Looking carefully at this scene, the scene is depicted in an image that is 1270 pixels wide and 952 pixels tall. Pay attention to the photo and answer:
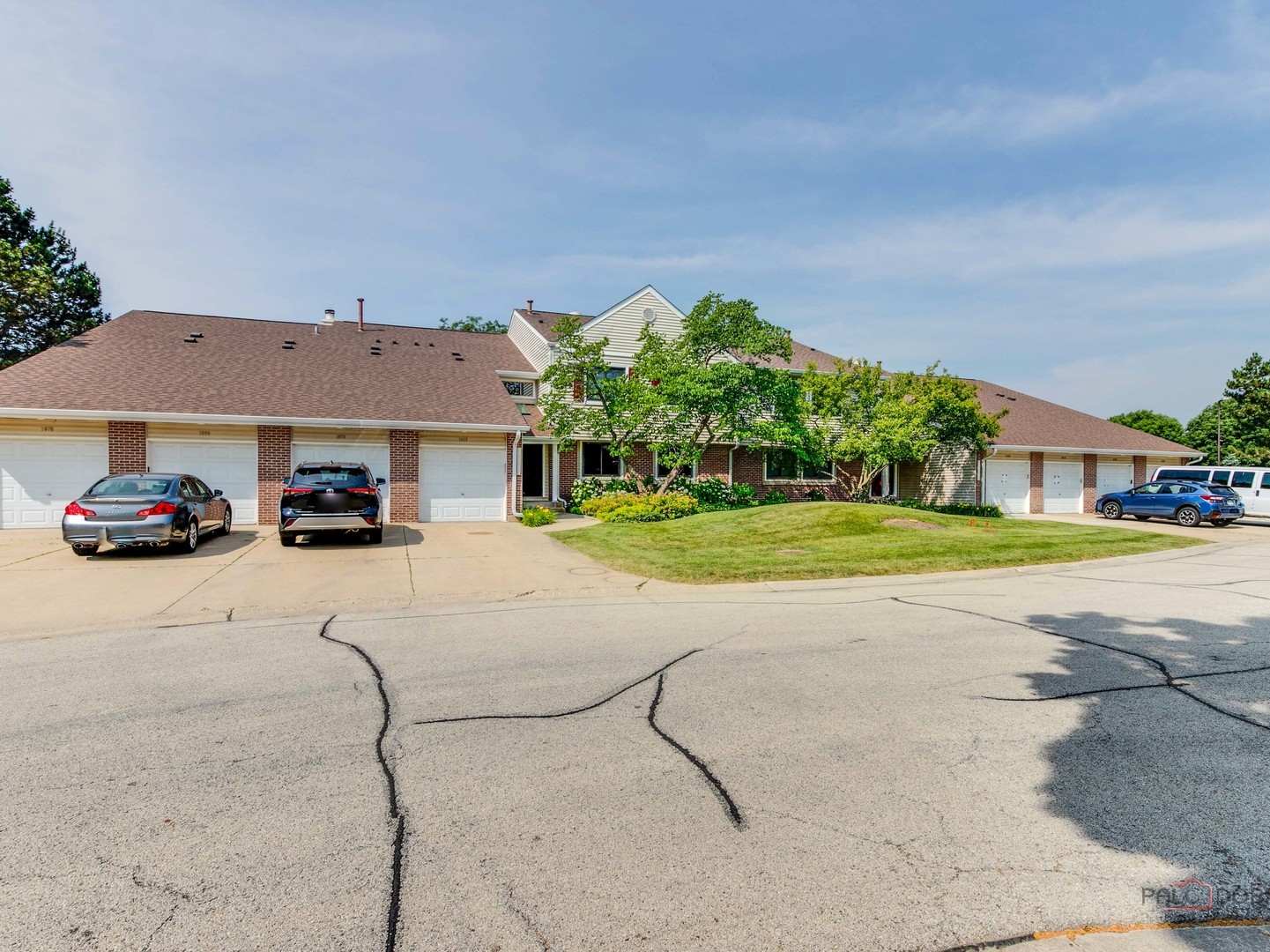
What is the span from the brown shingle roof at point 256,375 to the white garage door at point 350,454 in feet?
2.85

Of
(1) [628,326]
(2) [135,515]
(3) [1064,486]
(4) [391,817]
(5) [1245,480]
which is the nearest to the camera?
(4) [391,817]

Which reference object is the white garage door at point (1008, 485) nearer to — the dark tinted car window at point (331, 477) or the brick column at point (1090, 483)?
the brick column at point (1090, 483)

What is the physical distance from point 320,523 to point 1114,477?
3071 cm

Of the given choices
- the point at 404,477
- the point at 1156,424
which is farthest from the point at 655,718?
the point at 1156,424

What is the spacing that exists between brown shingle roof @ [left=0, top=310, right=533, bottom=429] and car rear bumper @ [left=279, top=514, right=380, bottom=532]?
568 cm

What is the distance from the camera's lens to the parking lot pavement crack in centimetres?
343

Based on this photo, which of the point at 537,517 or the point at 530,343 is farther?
the point at 530,343

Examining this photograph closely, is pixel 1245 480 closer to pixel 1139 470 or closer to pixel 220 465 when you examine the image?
pixel 1139 470

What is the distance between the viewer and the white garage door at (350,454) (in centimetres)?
1864

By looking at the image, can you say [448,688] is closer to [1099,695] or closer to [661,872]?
[661,872]

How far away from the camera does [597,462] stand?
24844 mm

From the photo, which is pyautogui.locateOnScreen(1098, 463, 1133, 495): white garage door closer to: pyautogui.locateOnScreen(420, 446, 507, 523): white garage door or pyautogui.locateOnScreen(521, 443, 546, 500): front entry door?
pyautogui.locateOnScreen(521, 443, 546, 500): front entry door

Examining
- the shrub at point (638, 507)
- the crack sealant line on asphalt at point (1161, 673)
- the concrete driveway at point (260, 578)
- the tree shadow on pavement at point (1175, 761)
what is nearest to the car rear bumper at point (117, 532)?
the concrete driveway at point (260, 578)

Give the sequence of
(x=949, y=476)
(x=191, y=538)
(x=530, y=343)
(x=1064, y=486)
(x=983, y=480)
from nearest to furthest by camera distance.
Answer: (x=191, y=538), (x=530, y=343), (x=983, y=480), (x=1064, y=486), (x=949, y=476)
